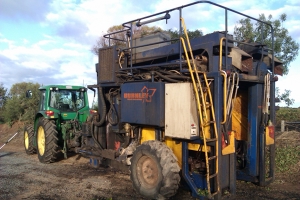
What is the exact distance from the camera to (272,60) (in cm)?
621

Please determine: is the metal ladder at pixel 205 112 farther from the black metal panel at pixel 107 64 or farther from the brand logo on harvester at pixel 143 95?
the black metal panel at pixel 107 64

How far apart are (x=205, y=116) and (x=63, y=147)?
19.0 ft

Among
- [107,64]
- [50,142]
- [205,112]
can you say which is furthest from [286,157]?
[50,142]

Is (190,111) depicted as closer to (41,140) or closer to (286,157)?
(286,157)

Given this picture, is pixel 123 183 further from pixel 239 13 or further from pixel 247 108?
pixel 239 13

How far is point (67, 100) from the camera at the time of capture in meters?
10.1

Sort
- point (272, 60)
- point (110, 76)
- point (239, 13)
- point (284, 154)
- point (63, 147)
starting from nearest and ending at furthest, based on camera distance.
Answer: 1. point (239, 13)
2. point (272, 60)
3. point (110, 76)
4. point (284, 154)
5. point (63, 147)

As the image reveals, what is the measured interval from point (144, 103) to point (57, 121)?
15.9ft

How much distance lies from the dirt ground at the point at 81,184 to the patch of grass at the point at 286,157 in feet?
0.56

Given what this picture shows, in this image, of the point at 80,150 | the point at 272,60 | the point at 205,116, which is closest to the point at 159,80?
the point at 205,116

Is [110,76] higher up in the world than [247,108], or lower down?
higher up

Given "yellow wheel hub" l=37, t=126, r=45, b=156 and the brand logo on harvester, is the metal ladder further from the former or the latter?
"yellow wheel hub" l=37, t=126, r=45, b=156

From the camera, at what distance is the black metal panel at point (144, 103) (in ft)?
17.8

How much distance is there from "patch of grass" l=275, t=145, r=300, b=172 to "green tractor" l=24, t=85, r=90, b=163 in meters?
5.31
